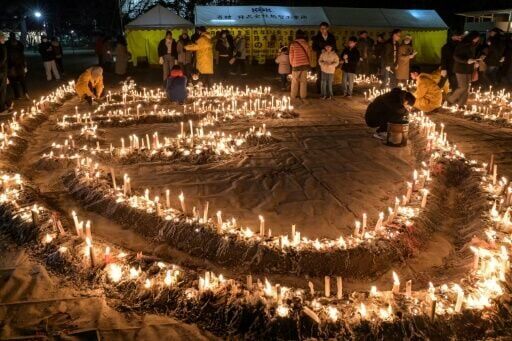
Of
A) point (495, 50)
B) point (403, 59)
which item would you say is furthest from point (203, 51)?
point (495, 50)

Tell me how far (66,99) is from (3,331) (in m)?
10.6

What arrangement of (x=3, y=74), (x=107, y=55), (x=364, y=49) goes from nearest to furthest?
(x=3, y=74) < (x=364, y=49) < (x=107, y=55)

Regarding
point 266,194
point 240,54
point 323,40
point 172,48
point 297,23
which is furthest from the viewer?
point 297,23

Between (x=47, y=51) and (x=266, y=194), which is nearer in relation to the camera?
(x=266, y=194)

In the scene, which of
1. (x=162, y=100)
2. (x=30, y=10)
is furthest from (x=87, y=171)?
(x=30, y=10)

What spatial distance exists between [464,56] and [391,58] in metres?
3.03

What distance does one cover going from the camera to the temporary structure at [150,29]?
70.0 ft

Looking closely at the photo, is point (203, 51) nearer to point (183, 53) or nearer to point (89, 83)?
point (183, 53)

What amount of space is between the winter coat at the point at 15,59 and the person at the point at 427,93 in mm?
10097

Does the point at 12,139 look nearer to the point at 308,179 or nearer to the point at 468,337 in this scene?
the point at 308,179

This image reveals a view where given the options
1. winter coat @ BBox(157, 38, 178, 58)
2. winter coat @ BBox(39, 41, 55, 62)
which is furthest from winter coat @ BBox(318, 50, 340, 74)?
winter coat @ BBox(39, 41, 55, 62)

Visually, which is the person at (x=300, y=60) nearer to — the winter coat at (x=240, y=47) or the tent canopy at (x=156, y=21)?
the winter coat at (x=240, y=47)

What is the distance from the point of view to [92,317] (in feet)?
11.4

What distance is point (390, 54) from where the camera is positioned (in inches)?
516
